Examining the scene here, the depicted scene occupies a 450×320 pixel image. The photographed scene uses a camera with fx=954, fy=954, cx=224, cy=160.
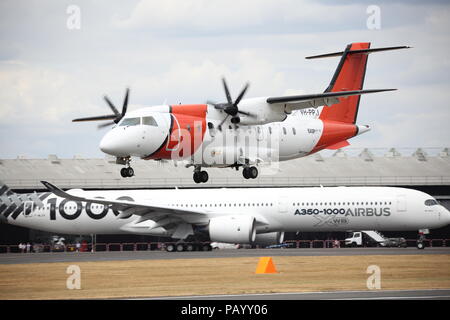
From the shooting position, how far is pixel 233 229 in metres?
85.4

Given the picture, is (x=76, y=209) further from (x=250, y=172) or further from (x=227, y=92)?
(x=250, y=172)

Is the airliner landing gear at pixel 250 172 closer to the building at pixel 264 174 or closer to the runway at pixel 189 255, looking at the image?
the runway at pixel 189 255

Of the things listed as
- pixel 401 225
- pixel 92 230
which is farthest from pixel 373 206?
pixel 92 230

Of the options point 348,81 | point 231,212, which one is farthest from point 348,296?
point 231,212

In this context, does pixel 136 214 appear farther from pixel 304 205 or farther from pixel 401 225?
pixel 401 225

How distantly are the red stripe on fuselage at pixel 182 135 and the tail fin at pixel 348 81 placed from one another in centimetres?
1025

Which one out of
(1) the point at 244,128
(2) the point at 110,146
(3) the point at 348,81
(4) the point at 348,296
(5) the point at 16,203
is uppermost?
(3) the point at 348,81

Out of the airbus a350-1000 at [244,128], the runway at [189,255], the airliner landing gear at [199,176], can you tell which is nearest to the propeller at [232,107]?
the airbus a350-1000 at [244,128]

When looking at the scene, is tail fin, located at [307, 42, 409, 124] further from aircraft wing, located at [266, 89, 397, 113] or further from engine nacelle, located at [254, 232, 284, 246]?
engine nacelle, located at [254, 232, 284, 246]

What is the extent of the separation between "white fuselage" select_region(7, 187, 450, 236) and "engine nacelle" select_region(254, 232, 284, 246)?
611 millimetres

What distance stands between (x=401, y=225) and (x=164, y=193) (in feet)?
76.3

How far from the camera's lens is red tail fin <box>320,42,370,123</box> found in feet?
187

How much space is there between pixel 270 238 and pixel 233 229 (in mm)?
5388

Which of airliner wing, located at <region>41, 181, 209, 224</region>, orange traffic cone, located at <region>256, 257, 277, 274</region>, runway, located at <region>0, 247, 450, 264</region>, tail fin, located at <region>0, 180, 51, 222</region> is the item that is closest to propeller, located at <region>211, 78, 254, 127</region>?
orange traffic cone, located at <region>256, 257, 277, 274</region>
